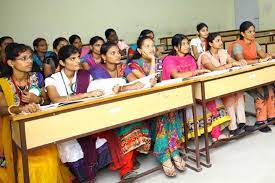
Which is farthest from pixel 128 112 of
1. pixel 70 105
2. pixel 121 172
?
pixel 121 172

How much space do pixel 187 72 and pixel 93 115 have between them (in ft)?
3.73

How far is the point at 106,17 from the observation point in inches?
264

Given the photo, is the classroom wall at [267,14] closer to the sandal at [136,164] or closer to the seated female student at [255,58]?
the seated female student at [255,58]

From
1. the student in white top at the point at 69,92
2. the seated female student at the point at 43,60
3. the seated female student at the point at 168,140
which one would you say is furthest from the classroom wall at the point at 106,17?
the seated female student at the point at 168,140

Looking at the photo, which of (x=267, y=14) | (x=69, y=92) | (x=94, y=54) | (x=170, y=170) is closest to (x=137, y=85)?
(x=69, y=92)

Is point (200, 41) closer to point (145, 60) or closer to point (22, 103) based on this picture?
point (145, 60)

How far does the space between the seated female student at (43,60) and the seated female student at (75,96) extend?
86 cm

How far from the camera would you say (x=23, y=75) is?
2.28m

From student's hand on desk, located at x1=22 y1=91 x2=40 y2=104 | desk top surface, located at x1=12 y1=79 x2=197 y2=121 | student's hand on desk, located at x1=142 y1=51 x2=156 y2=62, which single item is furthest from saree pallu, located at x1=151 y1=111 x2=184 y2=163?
student's hand on desk, located at x1=22 y1=91 x2=40 y2=104

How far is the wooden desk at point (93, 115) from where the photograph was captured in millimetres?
1763

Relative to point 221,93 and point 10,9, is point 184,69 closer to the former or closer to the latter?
point 221,93

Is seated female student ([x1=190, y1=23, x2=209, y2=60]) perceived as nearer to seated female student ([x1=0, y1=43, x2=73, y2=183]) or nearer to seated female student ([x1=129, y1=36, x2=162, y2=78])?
seated female student ([x1=129, y1=36, x2=162, y2=78])

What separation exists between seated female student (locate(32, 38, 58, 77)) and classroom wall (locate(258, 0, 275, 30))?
5850 mm

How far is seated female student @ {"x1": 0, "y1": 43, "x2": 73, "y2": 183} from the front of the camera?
2.00 m
